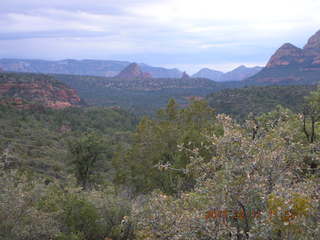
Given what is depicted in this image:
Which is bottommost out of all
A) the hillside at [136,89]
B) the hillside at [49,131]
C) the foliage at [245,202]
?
the hillside at [49,131]

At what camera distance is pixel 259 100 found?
65.4 m

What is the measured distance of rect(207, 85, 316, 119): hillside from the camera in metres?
58.2

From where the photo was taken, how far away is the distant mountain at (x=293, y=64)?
159750mm

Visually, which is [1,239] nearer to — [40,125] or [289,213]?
[289,213]

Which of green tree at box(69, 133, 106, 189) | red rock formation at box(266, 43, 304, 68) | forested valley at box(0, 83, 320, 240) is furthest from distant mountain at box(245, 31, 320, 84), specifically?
forested valley at box(0, 83, 320, 240)

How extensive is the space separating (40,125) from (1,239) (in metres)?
59.9

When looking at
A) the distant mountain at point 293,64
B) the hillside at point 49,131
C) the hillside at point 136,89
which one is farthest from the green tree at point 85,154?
the distant mountain at point 293,64

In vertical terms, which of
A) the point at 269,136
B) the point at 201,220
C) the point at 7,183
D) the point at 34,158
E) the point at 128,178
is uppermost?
the point at 269,136

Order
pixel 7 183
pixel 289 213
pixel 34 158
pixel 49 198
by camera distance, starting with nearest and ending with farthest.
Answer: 1. pixel 289 213
2. pixel 7 183
3. pixel 49 198
4. pixel 34 158

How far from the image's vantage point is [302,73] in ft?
529

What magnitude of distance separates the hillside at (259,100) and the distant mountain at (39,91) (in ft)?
154

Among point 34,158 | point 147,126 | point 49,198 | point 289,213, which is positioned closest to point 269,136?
point 289,213

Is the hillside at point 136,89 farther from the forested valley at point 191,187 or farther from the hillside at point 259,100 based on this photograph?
the forested valley at point 191,187

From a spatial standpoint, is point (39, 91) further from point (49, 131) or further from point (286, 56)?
point (286, 56)
